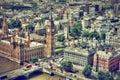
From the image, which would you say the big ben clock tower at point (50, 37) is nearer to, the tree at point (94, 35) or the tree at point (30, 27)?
the tree at point (94, 35)

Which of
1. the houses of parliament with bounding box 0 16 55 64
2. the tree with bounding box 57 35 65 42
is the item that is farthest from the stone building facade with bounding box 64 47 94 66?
the tree with bounding box 57 35 65 42

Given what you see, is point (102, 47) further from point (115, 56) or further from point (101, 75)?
point (101, 75)

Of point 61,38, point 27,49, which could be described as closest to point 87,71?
point 27,49

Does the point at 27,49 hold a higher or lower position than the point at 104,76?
higher

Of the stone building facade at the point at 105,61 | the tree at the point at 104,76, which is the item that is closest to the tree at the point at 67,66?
the stone building facade at the point at 105,61

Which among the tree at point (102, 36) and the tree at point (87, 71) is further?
the tree at point (102, 36)

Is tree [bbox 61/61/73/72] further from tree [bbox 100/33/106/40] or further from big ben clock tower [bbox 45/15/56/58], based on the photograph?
tree [bbox 100/33/106/40]

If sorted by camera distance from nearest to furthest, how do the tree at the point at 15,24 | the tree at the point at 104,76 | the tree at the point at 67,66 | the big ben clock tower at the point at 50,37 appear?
the tree at the point at 104,76, the tree at the point at 67,66, the big ben clock tower at the point at 50,37, the tree at the point at 15,24

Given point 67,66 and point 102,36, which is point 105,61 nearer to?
point 67,66

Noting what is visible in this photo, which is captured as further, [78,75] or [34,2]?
[34,2]

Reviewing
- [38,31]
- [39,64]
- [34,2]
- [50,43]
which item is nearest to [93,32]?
[38,31]

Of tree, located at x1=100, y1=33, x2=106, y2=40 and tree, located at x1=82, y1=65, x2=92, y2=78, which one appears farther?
tree, located at x1=100, y1=33, x2=106, y2=40
